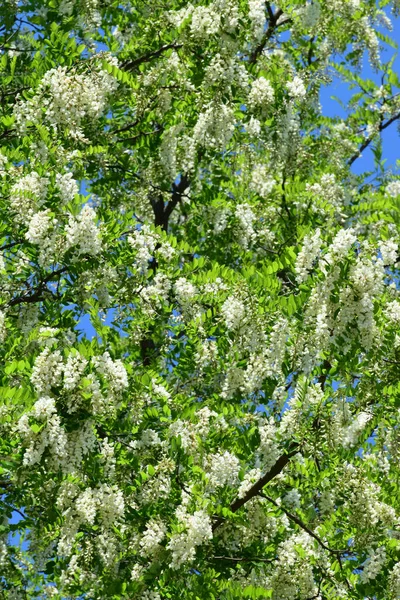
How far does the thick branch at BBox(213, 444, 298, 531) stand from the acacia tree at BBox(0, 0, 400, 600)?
1.2 inches

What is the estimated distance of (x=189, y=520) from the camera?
6.46m

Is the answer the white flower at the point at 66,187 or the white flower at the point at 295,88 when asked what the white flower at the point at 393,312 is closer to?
the white flower at the point at 66,187

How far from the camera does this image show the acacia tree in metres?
6.53

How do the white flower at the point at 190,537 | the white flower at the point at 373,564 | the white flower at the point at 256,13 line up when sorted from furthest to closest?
the white flower at the point at 256,13 < the white flower at the point at 373,564 < the white flower at the point at 190,537

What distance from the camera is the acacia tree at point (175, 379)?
6.53 meters

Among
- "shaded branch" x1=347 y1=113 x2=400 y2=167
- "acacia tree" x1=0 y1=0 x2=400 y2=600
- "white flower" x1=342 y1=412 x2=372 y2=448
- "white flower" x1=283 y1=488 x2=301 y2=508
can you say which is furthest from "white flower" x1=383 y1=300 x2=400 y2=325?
"shaded branch" x1=347 y1=113 x2=400 y2=167

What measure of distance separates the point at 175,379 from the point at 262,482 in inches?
73.4

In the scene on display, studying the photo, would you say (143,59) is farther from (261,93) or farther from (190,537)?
(190,537)

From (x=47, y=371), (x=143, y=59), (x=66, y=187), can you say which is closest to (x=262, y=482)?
(x=47, y=371)

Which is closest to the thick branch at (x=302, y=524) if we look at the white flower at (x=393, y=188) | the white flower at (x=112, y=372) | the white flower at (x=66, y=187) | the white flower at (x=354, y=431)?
the white flower at (x=354, y=431)

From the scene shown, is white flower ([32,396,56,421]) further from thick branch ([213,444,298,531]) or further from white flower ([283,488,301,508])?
white flower ([283,488,301,508])

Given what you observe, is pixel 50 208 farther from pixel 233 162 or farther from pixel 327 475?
pixel 233 162

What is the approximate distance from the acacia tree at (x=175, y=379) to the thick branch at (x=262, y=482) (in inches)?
1.2

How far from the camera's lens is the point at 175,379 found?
866 cm
